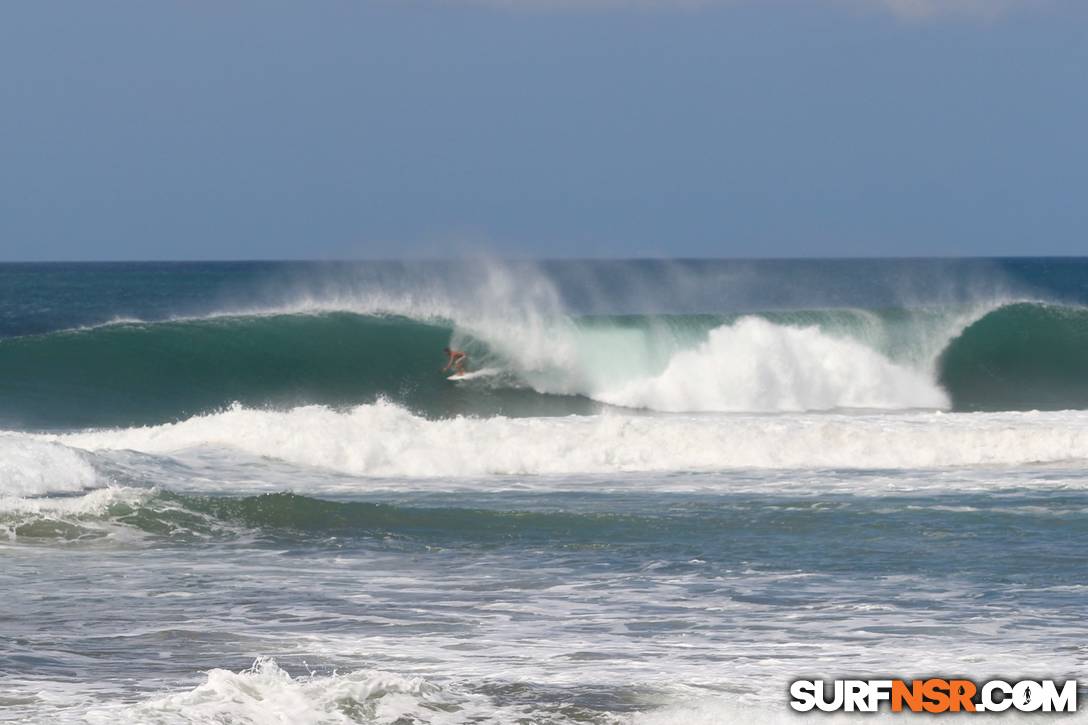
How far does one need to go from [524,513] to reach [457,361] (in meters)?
12.0

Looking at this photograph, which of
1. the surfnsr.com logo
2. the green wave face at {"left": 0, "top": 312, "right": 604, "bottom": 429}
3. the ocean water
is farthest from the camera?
the green wave face at {"left": 0, "top": 312, "right": 604, "bottom": 429}

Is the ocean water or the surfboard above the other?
the surfboard

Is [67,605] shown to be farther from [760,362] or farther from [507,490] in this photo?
[760,362]

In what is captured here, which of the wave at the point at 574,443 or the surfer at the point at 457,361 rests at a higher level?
the surfer at the point at 457,361

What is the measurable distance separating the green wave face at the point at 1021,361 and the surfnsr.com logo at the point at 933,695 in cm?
1718

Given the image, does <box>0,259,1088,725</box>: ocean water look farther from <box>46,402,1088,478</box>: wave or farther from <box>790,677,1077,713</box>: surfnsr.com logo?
<box>790,677,1077,713</box>: surfnsr.com logo

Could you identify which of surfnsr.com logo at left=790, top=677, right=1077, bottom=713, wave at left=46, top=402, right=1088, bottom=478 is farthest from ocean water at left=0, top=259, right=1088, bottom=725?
surfnsr.com logo at left=790, top=677, right=1077, bottom=713

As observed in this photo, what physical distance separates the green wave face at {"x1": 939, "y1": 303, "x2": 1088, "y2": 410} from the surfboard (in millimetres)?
7988

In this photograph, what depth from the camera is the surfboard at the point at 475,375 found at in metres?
24.0

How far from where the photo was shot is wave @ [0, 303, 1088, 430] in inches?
904

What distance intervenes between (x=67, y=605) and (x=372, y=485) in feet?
20.4

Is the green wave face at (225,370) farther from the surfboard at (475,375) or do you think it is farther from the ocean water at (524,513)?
the surfboard at (475,375)

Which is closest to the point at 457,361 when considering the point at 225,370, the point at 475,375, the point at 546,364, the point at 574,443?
the point at 475,375

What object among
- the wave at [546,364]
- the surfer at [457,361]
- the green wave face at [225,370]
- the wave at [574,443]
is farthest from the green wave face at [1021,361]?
the surfer at [457,361]
